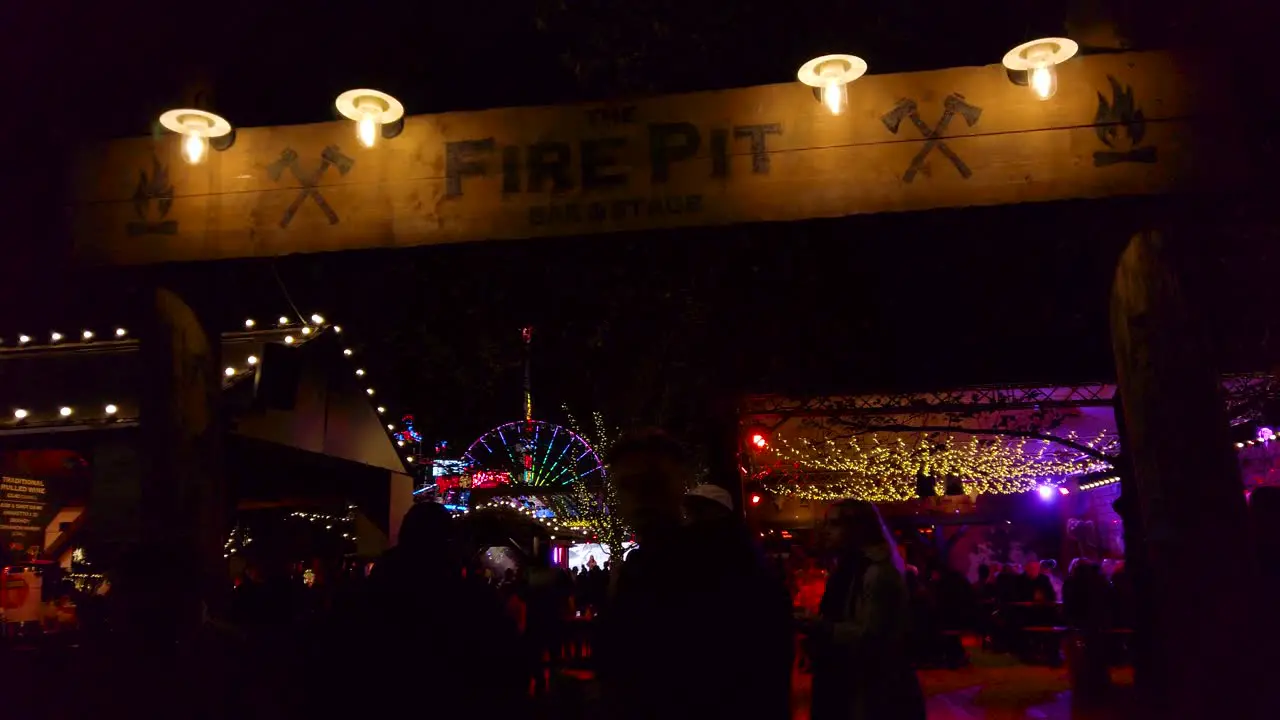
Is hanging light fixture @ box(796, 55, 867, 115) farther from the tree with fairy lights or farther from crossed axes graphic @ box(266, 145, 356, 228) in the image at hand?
the tree with fairy lights

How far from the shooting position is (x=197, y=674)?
415 cm

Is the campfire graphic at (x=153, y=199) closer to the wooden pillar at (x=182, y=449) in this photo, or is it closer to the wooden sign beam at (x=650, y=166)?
the wooden sign beam at (x=650, y=166)

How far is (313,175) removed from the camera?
4883mm

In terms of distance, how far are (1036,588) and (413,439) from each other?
12900mm

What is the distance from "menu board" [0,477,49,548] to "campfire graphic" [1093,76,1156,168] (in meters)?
11.5

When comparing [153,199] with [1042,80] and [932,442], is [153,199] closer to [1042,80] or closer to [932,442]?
[1042,80]

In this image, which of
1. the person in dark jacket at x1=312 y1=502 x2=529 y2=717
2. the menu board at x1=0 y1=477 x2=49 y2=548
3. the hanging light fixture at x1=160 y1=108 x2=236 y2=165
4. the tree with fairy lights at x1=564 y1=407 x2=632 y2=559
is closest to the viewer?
the person in dark jacket at x1=312 y1=502 x2=529 y2=717

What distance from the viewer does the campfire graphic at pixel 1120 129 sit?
4.30 m

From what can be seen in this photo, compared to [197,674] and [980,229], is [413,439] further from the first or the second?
[197,674]

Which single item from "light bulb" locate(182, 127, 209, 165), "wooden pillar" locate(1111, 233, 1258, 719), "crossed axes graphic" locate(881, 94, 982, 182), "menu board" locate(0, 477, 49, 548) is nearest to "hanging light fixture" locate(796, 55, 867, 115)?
"crossed axes graphic" locate(881, 94, 982, 182)

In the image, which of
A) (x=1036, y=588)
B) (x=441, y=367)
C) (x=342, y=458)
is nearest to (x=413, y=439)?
(x=441, y=367)

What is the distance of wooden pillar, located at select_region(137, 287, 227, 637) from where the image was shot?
4.54 meters

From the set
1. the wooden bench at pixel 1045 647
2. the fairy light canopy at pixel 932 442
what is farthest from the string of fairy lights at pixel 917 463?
the wooden bench at pixel 1045 647

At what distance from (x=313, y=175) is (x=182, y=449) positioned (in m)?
1.75
